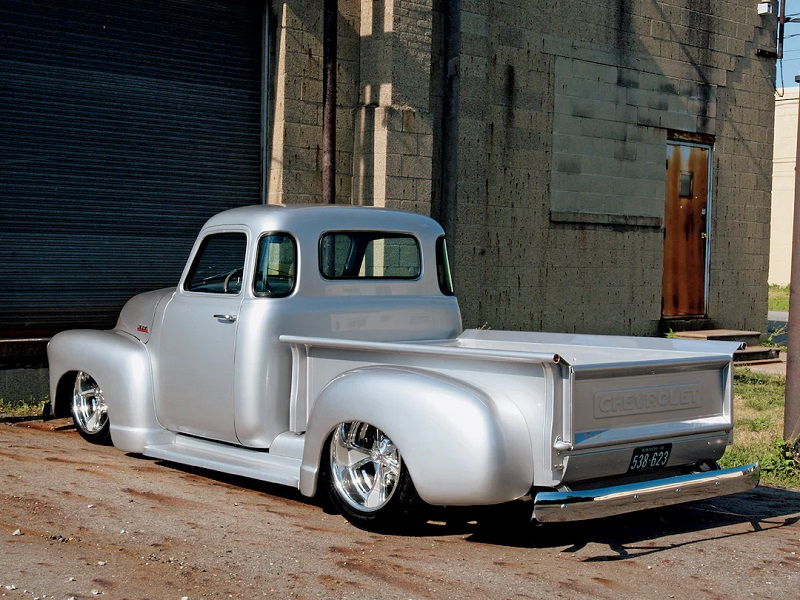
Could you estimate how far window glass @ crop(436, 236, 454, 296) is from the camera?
297 inches

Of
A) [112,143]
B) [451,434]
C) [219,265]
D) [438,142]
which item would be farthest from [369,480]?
[438,142]

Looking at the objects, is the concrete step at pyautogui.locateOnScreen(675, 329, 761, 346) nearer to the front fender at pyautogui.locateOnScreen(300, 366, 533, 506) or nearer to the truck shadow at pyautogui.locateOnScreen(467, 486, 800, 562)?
the truck shadow at pyautogui.locateOnScreen(467, 486, 800, 562)

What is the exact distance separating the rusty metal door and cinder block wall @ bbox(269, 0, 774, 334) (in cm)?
24

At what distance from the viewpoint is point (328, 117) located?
11.8m

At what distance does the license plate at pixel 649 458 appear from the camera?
223 inches

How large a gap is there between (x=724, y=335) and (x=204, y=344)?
10.9 meters

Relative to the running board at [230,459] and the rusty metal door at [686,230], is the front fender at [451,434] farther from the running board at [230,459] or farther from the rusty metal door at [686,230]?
the rusty metal door at [686,230]

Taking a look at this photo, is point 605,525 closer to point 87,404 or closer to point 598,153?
point 87,404

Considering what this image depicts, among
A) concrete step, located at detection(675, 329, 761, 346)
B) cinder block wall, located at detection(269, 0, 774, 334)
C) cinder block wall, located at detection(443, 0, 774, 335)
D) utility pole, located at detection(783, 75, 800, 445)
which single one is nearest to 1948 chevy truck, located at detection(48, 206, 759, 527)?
utility pole, located at detection(783, 75, 800, 445)

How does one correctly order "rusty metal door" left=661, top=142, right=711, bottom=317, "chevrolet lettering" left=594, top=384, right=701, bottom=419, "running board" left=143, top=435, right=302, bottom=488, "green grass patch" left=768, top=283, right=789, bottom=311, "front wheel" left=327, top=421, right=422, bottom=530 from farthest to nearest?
1. "green grass patch" left=768, top=283, right=789, bottom=311
2. "rusty metal door" left=661, top=142, right=711, bottom=317
3. "running board" left=143, top=435, right=302, bottom=488
4. "front wheel" left=327, top=421, right=422, bottom=530
5. "chevrolet lettering" left=594, top=384, right=701, bottom=419

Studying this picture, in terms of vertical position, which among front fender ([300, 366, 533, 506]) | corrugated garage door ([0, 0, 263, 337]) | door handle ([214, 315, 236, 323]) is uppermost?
corrugated garage door ([0, 0, 263, 337])

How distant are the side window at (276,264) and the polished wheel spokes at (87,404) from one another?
193 centimetres

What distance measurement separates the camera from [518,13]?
45.9 ft

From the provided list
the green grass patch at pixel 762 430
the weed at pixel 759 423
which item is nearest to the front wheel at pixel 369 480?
the green grass patch at pixel 762 430
